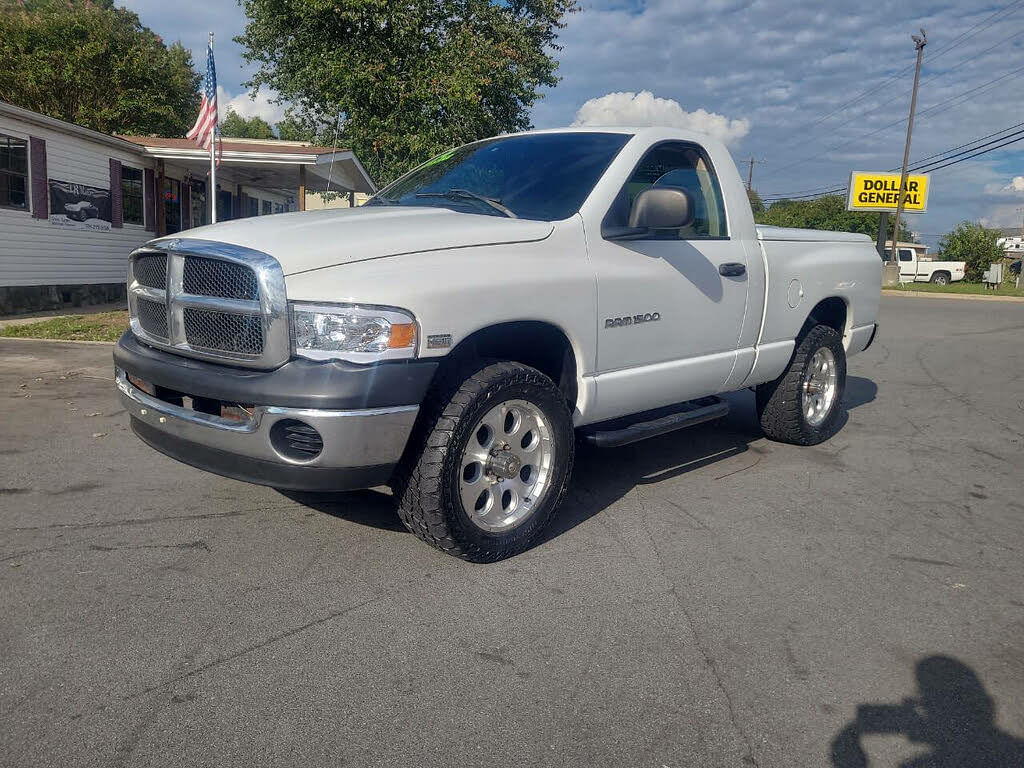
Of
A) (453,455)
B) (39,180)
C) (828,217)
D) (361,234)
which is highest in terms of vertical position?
(828,217)

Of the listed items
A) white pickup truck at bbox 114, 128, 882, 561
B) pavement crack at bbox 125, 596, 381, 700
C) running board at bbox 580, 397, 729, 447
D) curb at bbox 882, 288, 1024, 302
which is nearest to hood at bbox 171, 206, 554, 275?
white pickup truck at bbox 114, 128, 882, 561

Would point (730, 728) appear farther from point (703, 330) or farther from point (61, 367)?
point (61, 367)

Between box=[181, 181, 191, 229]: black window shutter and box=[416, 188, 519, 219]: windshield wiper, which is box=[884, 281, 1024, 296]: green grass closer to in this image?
box=[181, 181, 191, 229]: black window shutter

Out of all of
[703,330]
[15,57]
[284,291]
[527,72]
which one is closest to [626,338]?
[703,330]

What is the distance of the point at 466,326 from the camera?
3.36 m

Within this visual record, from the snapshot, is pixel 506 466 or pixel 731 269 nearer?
pixel 506 466

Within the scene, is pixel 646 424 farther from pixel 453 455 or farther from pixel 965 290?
pixel 965 290

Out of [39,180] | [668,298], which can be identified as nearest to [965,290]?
[39,180]

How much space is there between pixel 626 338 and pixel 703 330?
28.0 inches

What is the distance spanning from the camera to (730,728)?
8.21ft

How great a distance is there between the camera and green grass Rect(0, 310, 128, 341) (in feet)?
34.5

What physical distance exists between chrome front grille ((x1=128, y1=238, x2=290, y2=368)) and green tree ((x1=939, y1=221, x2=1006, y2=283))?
4787 centimetres

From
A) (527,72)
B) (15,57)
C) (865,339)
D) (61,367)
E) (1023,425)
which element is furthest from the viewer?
(15,57)

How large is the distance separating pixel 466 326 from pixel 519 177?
1378 mm
